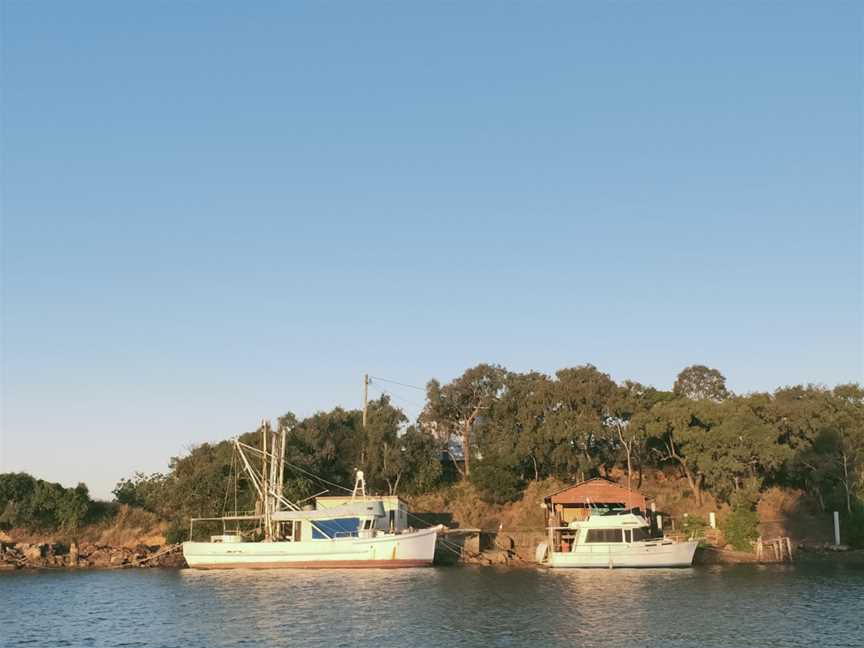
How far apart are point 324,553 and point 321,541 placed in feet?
3.01

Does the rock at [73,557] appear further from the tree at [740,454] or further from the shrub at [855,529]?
the shrub at [855,529]

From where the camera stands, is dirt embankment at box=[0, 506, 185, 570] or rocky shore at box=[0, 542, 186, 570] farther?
dirt embankment at box=[0, 506, 185, 570]

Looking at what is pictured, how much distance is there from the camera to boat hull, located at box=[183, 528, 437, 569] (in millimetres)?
58969

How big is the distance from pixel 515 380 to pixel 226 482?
1154 inches

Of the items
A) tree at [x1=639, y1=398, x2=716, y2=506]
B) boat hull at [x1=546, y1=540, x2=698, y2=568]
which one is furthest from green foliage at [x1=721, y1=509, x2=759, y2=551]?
tree at [x1=639, y1=398, x2=716, y2=506]

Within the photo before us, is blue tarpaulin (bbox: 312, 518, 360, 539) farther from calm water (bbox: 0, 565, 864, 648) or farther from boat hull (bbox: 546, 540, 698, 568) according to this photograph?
boat hull (bbox: 546, 540, 698, 568)

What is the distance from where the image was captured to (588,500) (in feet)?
210

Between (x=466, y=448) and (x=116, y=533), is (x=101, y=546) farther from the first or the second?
(x=466, y=448)

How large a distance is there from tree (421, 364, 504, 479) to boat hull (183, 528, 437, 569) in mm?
21243

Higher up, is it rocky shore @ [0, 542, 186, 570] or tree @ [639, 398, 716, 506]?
tree @ [639, 398, 716, 506]

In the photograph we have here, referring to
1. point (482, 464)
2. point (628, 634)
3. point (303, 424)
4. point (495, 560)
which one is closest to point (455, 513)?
point (482, 464)

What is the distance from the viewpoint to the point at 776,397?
77125mm

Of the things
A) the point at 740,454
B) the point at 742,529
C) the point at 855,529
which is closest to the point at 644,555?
the point at 742,529

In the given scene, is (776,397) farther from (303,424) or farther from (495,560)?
(303,424)
